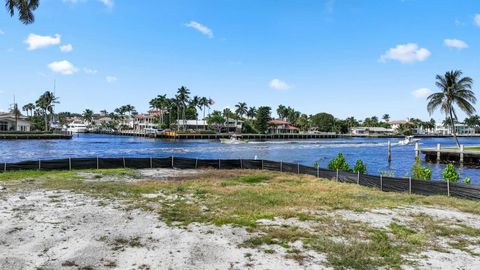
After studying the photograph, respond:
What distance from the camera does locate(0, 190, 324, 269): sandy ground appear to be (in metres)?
8.46

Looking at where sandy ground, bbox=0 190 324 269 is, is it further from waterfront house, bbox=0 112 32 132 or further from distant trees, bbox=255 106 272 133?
distant trees, bbox=255 106 272 133

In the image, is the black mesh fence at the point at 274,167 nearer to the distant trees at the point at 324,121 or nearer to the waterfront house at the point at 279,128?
the waterfront house at the point at 279,128

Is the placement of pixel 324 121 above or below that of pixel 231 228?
above

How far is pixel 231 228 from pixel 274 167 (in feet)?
60.4

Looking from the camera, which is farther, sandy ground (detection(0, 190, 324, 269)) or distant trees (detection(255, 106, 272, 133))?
distant trees (detection(255, 106, 272, 133))

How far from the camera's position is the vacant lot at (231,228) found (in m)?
8.70

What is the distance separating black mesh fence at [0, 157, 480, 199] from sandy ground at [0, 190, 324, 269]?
1180 cm

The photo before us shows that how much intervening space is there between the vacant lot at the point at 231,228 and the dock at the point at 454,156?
131 feet

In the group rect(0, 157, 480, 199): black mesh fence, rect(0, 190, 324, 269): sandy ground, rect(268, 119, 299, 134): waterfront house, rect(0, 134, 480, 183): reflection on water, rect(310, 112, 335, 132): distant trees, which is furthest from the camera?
rect(310, 112, 335, 132): distant trees

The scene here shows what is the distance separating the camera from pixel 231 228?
1143cm

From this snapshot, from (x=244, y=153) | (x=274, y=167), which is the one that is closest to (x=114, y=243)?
(x=274, y=167)

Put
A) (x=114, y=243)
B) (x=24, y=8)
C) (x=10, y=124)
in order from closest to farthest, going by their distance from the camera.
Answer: (x=114, y=243), (x=24, y=8), (x=10, y=124)

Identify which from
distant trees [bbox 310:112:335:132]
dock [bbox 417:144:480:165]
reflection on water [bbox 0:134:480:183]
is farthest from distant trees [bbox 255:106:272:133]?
dock [bbox 417:144:480:165]

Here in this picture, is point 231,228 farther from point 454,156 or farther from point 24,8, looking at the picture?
point 454,156
